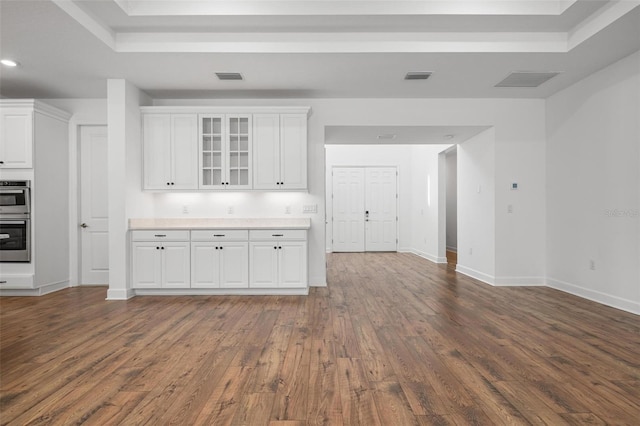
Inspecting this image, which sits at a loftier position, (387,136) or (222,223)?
(387,136)

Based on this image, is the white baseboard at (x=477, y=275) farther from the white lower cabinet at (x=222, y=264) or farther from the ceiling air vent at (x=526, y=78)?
the white lower cabinet at (x=222, y=264)

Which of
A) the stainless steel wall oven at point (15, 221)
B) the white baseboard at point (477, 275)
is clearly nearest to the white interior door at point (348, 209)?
the white baseboard at point (477, 275)

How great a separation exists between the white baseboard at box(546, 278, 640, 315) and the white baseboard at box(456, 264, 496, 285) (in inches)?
30.3

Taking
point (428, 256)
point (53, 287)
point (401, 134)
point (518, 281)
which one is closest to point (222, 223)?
point (53, 287)

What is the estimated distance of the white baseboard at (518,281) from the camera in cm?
523

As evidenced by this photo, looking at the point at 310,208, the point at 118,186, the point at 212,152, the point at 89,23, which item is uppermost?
the point at 89,23

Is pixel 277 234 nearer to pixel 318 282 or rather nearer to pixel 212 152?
pixel 318 282

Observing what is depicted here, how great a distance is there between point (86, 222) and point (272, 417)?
4.79 m

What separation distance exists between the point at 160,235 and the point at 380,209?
6437 mm

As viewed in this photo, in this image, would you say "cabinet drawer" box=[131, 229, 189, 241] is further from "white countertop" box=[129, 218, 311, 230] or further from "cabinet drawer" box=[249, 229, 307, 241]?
"cabinet drawer" box=[249, 229, 307, 241]

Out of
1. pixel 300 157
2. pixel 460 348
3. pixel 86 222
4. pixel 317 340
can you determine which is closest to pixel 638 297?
pixel 460 348

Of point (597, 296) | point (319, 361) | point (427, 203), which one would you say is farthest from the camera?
point (427, 203)

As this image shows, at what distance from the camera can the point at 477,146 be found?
584cm

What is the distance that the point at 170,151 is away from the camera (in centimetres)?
485
